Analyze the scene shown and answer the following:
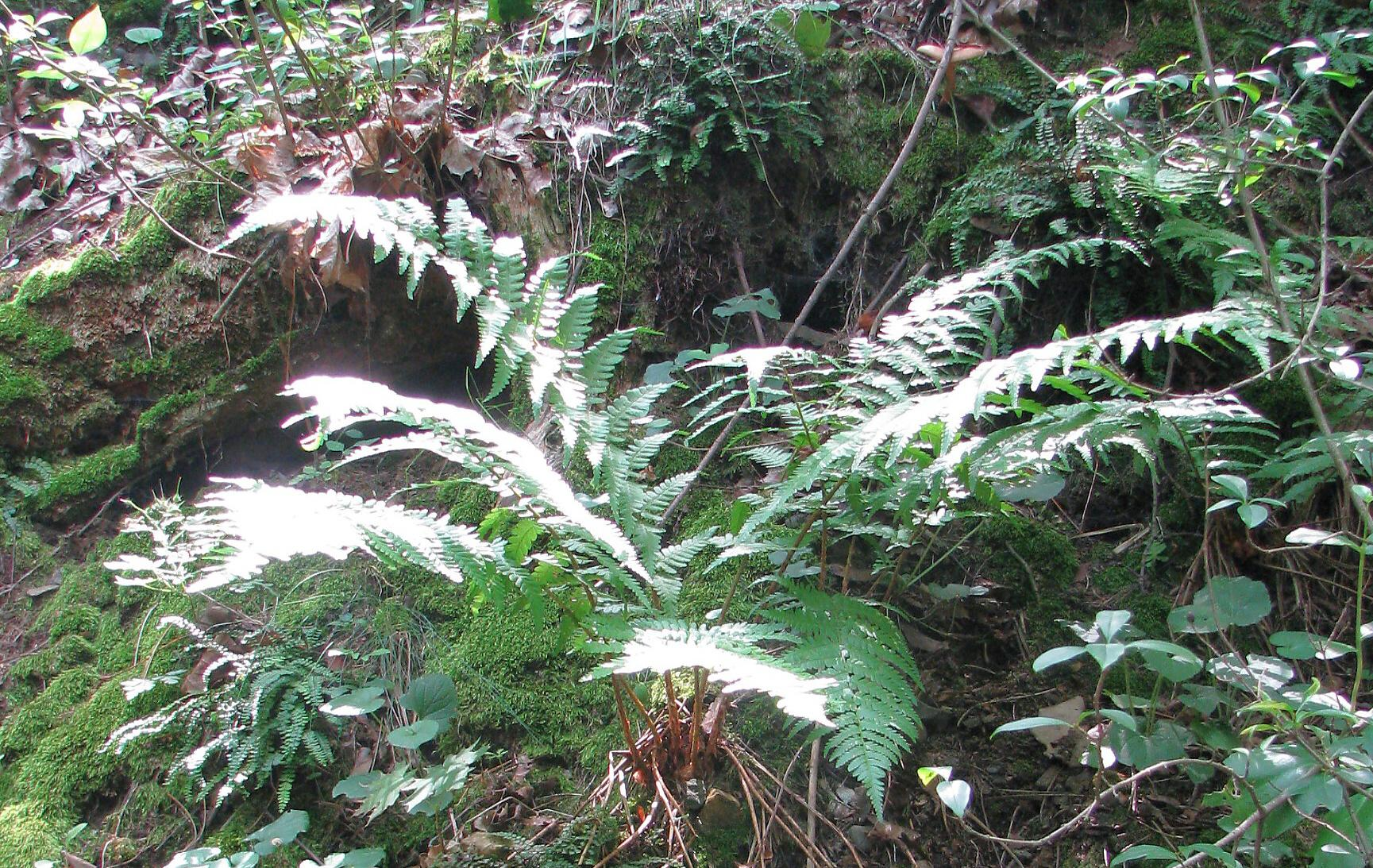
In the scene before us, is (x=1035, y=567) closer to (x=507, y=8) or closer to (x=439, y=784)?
(x=439, y=784)

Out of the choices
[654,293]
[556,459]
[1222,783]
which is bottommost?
[1222,783]

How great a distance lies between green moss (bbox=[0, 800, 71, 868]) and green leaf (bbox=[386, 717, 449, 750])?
1.11 metres

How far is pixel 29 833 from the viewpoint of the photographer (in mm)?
2355

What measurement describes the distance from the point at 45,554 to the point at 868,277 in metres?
3.29

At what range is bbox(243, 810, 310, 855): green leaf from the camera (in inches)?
80.7

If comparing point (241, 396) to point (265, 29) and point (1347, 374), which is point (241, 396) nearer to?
point (265, 29)

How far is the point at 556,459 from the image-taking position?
2.80m

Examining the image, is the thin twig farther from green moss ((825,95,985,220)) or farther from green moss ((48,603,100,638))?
green moss ((48,603,100,638))

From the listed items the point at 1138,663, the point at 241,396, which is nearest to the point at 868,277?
the point at 1138,663

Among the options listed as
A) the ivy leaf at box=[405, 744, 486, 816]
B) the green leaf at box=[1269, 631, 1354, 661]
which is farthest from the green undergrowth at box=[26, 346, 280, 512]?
the green leaf at box=[1269, 631, 1354, 661]

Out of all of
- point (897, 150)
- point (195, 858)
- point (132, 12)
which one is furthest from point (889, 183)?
point (132, 12)

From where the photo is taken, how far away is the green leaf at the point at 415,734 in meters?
2.03

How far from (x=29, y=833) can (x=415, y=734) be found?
1270 millimetres

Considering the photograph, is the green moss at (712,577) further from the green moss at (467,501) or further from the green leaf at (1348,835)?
the green leaf at (1348,835)
